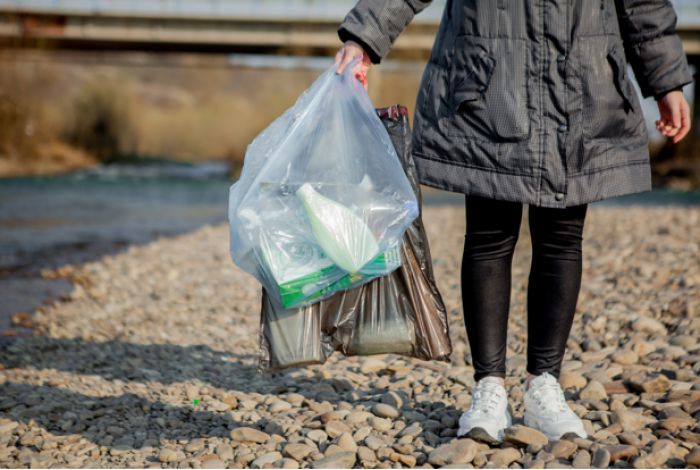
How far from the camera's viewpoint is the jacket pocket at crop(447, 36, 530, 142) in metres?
1.83

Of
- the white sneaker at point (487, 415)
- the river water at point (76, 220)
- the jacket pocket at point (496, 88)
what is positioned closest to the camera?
the jacket pocket at point (496, 88)

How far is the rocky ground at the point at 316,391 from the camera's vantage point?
1958 mm

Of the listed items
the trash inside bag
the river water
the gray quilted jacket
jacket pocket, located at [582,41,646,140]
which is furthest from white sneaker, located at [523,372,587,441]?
the river water

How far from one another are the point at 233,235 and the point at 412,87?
20.2 metres

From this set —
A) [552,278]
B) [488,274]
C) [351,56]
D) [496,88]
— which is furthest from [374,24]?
[552,278]

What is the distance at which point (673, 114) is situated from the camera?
198 cm

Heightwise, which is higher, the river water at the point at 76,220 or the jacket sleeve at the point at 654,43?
the jacket sleeve at the point at 654,43

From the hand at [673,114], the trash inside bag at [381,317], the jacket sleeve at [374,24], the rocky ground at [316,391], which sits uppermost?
the jacket sleeve at [374,24]

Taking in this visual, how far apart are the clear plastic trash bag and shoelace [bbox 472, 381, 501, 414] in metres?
0.45

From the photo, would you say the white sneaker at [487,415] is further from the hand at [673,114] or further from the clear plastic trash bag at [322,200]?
the hand at [673,114]

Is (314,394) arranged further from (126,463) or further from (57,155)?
(57,155)

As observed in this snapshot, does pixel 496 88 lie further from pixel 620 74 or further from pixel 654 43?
pixel 654 43

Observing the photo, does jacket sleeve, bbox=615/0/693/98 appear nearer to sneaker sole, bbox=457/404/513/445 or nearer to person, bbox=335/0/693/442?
person, bbox=335/0/693/442

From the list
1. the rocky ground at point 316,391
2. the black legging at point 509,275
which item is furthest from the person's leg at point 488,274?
the rocky ground at point 316,391
